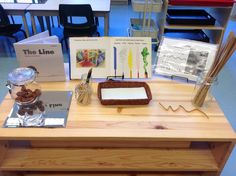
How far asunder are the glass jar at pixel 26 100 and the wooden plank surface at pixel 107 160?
25 centimetres

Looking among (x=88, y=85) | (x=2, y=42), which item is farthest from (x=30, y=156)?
(x=2, y=42)

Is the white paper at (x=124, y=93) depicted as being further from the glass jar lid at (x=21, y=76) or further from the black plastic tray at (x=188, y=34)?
the black plastic tray at (x=188, y=34)

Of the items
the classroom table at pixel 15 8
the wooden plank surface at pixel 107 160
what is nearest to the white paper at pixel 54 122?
the wooden plank surface at pixel 107 160

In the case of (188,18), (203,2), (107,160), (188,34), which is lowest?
(188,34)

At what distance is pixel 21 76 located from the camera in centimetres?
97

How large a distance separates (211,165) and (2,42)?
3.31 meters

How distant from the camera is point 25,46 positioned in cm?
104

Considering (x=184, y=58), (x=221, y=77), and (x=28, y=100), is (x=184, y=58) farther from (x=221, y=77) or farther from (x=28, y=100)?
(x=221, y=77)

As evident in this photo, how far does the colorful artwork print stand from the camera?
1.14m

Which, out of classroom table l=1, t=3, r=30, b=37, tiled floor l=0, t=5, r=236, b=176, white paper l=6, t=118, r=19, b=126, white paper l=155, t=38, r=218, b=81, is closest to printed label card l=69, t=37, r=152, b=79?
white paper l=155, t=38, r=218, b=81

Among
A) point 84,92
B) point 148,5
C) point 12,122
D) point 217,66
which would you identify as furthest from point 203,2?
point 12,122

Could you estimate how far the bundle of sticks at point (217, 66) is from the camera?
0.85 metres

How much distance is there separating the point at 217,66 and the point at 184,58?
0.86ft

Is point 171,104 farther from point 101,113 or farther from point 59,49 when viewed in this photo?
point 59,49
